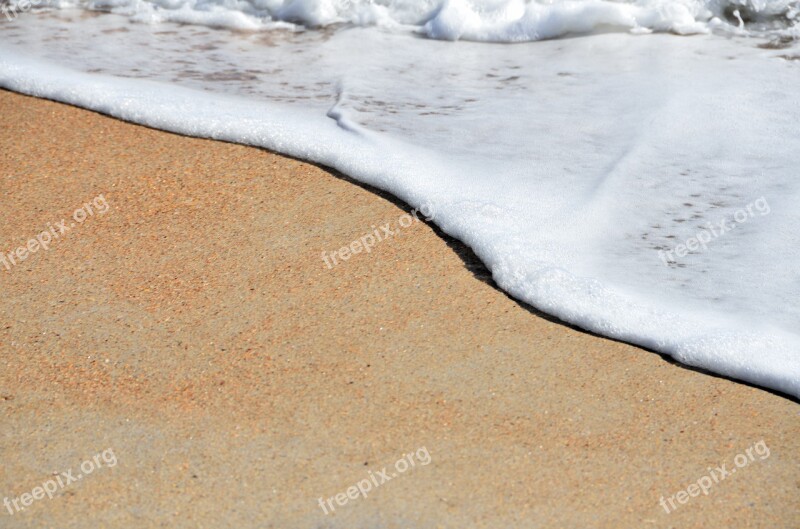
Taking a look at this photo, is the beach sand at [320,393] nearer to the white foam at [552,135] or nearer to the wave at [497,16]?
the white foam at [552,135]

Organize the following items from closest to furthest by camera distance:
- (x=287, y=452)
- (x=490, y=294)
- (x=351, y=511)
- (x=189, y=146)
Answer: (x=351, y=511) < (x=287, y=452) < (x=490, y=294) < (x=189, y=146)

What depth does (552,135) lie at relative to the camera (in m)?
4.22

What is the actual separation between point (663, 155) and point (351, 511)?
2392mm

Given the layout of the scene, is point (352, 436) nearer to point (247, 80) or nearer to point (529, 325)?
point (529, 325)

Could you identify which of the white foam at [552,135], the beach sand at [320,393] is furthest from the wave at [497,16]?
the beach sand at [320,393]

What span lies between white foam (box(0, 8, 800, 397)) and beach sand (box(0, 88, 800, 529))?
0.66 feet

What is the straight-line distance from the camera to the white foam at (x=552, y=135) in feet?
9.83

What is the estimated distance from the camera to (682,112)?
171 inches

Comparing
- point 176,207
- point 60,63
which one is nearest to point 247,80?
point 60,63

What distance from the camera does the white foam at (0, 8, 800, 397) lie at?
2996 millimetres

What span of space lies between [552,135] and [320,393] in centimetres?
209

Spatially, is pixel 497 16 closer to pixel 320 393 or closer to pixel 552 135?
pixel 552 135

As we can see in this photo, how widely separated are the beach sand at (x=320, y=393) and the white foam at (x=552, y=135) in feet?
0.66

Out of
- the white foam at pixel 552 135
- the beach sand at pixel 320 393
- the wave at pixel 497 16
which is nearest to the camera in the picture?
the beach sand at pixel 320 393
